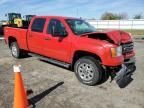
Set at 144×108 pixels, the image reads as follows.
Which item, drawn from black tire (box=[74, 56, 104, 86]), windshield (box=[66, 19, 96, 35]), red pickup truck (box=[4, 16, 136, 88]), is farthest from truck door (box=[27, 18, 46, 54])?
black tire (box=[74, 56, 104, 86])

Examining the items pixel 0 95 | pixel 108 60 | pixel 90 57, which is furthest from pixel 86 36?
pixel 0 95

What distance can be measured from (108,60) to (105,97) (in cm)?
98

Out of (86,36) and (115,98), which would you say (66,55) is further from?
(115,98)

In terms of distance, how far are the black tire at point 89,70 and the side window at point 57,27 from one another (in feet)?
3.58

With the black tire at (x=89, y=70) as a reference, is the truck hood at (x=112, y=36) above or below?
above

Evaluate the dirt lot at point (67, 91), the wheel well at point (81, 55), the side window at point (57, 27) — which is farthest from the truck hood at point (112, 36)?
the dirt lot at point (67, 91)

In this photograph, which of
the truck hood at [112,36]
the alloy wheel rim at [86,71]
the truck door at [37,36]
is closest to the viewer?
the truck hood at [112,36]

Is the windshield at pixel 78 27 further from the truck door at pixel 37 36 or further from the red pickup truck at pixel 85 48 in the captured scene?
the truck door at pixel 37 36

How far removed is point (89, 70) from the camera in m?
6.28

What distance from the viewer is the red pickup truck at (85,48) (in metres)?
5.94

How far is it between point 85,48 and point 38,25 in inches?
100

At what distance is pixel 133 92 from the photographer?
572 cm

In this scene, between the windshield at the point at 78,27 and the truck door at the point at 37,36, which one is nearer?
the windshield at the point at 78,27

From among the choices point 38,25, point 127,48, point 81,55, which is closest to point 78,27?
Result: point 81,55
